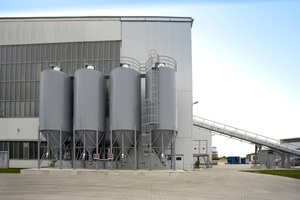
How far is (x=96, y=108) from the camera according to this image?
32844mm

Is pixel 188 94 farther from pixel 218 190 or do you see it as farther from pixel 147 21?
pixel 218 190

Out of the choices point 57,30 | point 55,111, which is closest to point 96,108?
point 55,111

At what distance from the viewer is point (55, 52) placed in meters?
40.5

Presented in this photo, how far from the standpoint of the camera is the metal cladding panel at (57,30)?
39.6 m

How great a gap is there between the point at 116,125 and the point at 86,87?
470 cm

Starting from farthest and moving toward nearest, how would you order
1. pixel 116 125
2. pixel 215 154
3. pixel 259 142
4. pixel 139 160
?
pixel 215 154, pixel 259 142, pixel 139 160, pixel 116 125

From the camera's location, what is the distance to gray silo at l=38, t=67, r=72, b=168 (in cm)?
3316

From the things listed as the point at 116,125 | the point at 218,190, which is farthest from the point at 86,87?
the point at 218,190

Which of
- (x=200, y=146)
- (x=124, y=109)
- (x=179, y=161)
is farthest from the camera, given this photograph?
(x=200, y=146)

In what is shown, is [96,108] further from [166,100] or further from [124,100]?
[166,100]

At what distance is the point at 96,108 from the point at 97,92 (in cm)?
156

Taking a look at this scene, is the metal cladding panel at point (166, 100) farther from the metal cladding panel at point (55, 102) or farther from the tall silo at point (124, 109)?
the metal cladding panel at point (55, 102)

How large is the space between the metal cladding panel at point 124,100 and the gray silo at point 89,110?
4.03ft

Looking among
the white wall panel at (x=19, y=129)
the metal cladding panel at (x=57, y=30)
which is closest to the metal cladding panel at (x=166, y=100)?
the metal cladding panel at (x=57, y=30)
